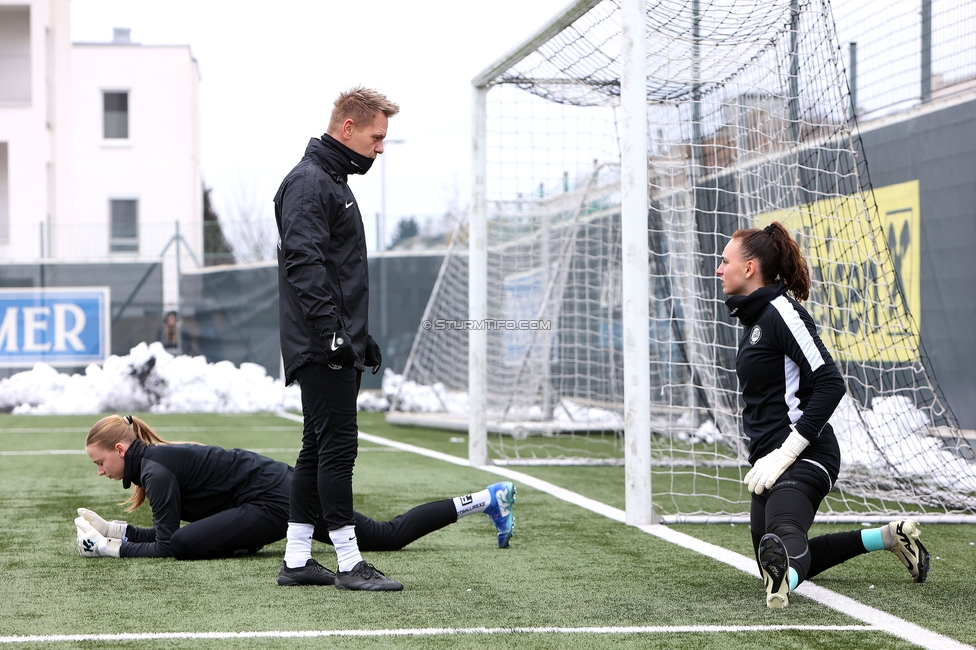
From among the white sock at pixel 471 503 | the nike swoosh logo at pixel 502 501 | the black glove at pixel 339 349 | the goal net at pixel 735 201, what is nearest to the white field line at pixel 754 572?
the goal net at pixel 735 201

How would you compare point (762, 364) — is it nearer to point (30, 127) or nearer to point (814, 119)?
point (814, 119)

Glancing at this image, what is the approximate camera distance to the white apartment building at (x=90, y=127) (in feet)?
84.0

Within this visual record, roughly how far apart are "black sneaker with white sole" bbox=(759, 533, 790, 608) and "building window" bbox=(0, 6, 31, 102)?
26.2 meters

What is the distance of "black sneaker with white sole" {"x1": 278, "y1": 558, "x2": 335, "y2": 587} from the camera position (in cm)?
402

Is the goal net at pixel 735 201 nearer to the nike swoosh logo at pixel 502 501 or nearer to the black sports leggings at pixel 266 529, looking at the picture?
the nike swoosh logo at pixel 502 501

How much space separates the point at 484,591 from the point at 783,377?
1378 millimetres

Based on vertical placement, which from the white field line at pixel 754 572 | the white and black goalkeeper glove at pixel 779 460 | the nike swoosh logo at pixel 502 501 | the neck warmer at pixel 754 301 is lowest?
the white field line at pixel 754 572

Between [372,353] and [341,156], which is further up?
[341,156]

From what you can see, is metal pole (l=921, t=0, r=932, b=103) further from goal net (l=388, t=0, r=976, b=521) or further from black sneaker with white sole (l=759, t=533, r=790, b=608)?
black sneaker with white sole (l=759, t=533, r=790, b=608)

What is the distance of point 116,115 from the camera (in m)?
29.3

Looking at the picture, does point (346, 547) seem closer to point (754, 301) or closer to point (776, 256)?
point (754, 301)

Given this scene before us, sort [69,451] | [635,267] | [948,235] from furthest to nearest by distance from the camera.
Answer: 1. [69,451]
2. [948,235]
3. [635,267]

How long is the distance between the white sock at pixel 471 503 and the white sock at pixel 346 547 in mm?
794

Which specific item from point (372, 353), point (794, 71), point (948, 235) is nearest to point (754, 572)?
point (372, 353)
